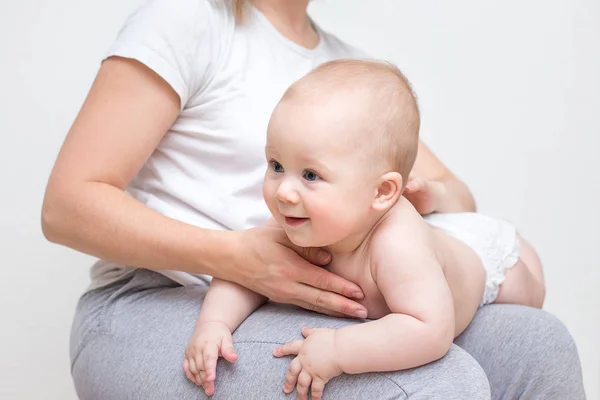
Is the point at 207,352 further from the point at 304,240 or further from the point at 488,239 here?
the point at 488,239

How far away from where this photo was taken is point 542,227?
2.51m

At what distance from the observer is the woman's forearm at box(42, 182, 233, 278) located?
1.21 meters

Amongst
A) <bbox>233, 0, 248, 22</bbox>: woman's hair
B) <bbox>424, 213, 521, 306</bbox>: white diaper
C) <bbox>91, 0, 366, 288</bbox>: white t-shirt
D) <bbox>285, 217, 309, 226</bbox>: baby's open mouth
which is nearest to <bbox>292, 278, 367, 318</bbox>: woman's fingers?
<bbox>285, 217, 309, 226</bbox>: baby's open mouth

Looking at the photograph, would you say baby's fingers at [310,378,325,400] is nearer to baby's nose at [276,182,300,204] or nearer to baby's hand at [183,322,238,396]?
baby's hand at [183,322,238,396]

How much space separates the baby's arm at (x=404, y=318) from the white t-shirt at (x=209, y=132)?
0.35 metres

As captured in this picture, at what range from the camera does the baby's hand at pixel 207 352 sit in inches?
43.3

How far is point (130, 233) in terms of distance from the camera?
4.02ft

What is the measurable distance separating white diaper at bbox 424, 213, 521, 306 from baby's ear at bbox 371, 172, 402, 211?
34 centimetres

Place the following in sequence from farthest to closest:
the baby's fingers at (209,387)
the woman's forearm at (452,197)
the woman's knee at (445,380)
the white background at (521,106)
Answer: the white background at (521,106) < the woman's forearm at (452,197) < the baby's fingers at (209,387) < the woman's knee at (445,380)

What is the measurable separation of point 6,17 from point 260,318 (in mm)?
1163

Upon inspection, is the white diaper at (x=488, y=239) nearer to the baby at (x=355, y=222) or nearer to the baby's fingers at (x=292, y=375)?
the baby at (x=355, y=222)

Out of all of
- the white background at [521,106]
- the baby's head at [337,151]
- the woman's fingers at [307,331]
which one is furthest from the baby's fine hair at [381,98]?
the white background at [521,106]

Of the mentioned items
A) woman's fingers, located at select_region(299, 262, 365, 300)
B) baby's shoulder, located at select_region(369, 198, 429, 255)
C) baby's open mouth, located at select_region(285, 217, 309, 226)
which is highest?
baby's open mouth, located at select_region(285, 217, 309, 226)

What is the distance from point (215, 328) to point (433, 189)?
1.88 feet
